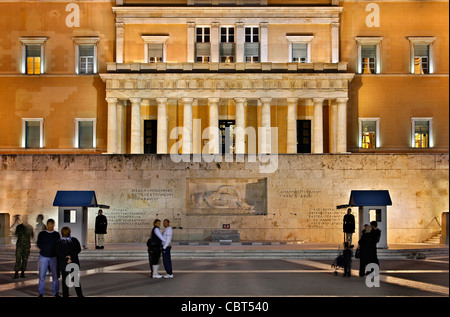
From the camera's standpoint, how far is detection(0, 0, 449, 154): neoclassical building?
155ft

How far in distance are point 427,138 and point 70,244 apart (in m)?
37.9

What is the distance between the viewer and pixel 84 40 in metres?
47.6

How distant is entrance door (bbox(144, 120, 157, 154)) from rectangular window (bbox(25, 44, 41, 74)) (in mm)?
9223

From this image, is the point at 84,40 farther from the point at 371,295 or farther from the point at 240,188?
the point at 371,295

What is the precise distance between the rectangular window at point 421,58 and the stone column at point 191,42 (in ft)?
55.8

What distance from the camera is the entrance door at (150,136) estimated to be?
47487mm

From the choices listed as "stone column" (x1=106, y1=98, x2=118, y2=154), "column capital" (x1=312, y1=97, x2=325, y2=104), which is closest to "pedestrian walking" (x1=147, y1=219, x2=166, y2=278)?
"stone column" (x1=106, y1=98, x2=118, y2=154)

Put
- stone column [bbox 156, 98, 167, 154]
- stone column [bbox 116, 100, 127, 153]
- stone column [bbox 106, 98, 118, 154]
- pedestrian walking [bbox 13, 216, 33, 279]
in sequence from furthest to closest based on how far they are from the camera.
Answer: stone column [bbox 116, 100, 127, 153] → stone column [bbox 156, 98, 167, 154] → stone column [bbox 106, 98, 118, 154] → pedestrian walking [bbox 13, 216, 33, 279]

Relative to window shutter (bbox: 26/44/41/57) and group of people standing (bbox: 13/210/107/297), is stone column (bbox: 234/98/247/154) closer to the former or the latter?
window shutter (bbox: 26/44/41/57)

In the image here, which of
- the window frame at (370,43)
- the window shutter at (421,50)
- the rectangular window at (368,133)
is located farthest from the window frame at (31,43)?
the window shutter at (421,50)

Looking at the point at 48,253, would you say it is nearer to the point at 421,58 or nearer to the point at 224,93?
the point at 224,93

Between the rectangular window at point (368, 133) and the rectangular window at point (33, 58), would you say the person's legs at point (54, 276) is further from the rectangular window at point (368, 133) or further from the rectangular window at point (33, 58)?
the rectangular window at point (368, 133)

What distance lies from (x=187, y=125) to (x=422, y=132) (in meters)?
17.8
